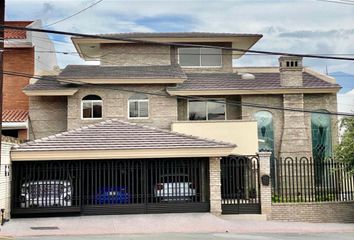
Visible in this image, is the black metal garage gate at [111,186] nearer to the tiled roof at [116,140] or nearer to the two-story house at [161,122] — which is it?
the two-story house at [161,122]

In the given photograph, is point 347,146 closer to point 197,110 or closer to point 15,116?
point 197,110

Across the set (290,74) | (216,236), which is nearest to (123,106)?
(290,74)

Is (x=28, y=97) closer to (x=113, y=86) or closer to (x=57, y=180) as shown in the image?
(x=113, y=86)

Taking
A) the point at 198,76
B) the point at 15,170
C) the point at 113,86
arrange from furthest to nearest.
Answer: the point at 198,76
the point at 113,86
the point at 15,170

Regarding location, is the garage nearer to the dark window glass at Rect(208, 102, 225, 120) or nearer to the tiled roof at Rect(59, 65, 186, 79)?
the tiled roof at Rect(59, 65, 186, 79)

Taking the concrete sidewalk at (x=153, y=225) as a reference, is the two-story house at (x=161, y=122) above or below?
above

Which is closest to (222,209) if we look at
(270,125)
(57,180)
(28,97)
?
(57,180)

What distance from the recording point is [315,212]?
892 inches

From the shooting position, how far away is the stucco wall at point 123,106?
30156 mm

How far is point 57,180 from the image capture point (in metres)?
22.0

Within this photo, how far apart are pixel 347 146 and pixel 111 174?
9.72 metres

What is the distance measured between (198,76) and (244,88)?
3501 millimetres

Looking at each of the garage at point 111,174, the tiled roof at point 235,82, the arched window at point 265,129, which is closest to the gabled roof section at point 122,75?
the tiled roof at point 235,82

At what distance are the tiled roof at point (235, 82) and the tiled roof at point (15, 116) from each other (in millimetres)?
8884
